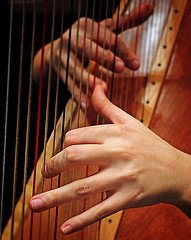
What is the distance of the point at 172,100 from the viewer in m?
1.45

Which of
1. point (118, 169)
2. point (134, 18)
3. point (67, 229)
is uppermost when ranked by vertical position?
point (134, 18)

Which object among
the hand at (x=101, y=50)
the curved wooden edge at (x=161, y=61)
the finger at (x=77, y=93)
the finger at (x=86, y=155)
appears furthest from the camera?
the curved wooden edge at (x=161, y=61)

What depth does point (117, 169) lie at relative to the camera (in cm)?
83

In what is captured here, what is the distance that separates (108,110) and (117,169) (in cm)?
15

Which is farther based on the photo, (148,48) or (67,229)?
(148,48)

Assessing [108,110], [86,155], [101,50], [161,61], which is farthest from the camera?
[161,61]

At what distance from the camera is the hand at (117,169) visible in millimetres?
827

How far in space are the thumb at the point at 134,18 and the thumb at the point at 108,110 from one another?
17.1 inches

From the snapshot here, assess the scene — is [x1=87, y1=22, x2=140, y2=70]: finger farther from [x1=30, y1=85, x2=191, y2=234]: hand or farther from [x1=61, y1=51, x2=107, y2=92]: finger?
[x1=30, y1=85, x2=191, y2=234]: hand

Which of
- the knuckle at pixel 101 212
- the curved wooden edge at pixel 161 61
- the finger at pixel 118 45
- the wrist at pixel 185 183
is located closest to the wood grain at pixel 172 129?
the curved wooden edge at pixel 161 61

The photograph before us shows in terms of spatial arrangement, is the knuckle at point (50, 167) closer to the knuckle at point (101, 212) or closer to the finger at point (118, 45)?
the knuckle at point (101, 212)

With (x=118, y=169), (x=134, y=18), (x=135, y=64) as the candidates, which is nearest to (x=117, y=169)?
(x=118, y=169)

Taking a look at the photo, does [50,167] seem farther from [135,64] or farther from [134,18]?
[134,18]

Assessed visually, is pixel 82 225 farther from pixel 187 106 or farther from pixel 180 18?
pixel 180 18
